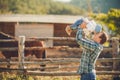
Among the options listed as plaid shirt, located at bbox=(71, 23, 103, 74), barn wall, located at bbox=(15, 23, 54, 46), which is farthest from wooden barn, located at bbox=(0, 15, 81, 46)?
plaid shirt, located at bbox=(71, 23, 103, 74)

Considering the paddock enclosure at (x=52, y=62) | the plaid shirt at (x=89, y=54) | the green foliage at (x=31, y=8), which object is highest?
the green foliage at (x=31, y=8)

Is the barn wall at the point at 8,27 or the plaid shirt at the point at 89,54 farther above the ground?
the plaid shirt at the point at 89,54

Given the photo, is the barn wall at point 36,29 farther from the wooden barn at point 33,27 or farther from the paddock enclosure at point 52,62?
the paddock enclosure at point 52,62

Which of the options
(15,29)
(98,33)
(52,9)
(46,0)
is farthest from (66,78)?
(46,0)

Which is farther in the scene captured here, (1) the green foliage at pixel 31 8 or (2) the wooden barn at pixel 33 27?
(1) the green foliage at pixel 31 8

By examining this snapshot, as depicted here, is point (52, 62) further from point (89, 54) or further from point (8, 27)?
point (8, 27)

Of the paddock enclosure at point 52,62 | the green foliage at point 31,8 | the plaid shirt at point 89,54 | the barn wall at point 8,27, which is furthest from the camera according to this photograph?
the green foliage at point 31,8

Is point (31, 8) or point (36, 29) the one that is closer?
point (36, 29)

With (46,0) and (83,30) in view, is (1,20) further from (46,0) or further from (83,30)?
Result: (46,0)

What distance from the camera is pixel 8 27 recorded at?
21422mm

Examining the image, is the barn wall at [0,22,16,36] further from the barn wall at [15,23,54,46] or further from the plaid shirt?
the plaid shirt

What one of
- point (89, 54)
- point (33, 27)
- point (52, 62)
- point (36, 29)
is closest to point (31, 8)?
point (33, 27)

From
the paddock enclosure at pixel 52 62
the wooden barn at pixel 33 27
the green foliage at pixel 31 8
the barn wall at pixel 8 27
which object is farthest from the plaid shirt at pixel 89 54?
the green foliage at pixel 31 8

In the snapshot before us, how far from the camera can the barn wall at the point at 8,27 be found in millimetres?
21312
